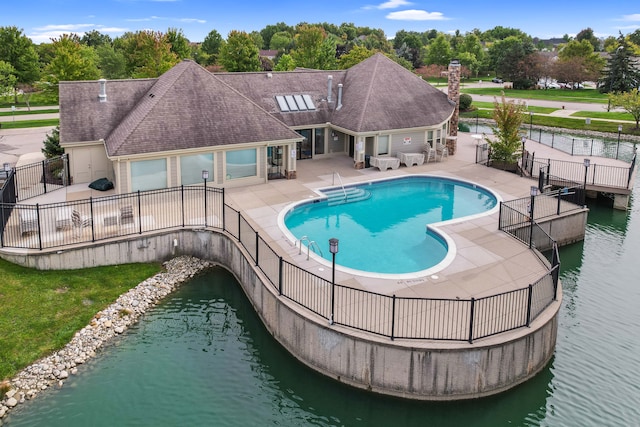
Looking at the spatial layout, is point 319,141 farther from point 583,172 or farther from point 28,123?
point 28,123

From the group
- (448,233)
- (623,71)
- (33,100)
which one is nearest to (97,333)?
(448,233)

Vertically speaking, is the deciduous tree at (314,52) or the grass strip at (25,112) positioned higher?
the deciduous tree at (314,52)

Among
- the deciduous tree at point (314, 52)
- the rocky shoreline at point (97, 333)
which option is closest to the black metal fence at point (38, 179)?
the rocky shoreline at point (97, 333)

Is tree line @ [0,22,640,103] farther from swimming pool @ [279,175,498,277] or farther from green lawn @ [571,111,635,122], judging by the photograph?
swimming pool @ [279,175,498,277]

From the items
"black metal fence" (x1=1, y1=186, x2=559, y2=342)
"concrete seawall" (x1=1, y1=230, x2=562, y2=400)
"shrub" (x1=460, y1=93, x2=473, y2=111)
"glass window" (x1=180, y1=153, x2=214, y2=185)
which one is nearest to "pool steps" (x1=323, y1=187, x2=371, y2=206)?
"black metal fence" (x1=1, y1=186, x2=559, y2=342)

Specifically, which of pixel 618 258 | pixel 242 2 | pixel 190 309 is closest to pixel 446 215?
pixel 618 258

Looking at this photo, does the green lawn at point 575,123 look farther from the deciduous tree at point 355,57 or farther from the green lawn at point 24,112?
the green lawn at point 24,112
